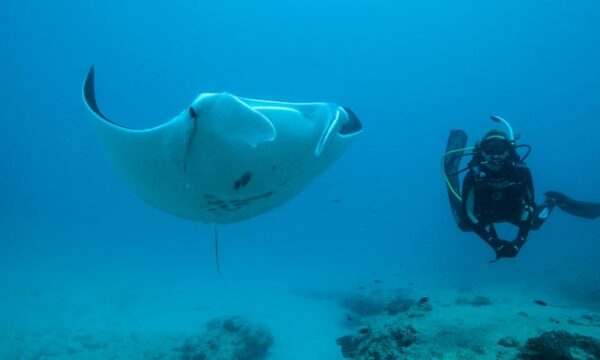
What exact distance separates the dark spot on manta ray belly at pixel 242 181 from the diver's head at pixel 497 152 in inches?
133

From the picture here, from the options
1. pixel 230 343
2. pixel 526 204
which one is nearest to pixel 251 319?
pixel 230 343

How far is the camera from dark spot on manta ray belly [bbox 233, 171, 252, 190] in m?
3.22

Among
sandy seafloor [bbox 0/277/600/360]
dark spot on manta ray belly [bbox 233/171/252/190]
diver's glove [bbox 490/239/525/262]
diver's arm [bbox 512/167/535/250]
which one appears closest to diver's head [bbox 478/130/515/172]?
diver's arm [bbox 512/167/535/250]

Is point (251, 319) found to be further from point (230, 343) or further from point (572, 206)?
point (572, 206)

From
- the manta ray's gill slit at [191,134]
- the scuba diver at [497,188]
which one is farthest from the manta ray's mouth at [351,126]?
the scuba diver at [497,188]

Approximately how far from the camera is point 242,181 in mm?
3311

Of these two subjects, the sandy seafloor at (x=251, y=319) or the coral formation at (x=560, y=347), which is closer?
the coral formation at (x=560, y=347)

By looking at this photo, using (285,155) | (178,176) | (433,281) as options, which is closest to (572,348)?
(285,155)

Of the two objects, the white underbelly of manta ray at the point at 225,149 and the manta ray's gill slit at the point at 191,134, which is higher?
the white underbelly of manta ray at the point at 225,149

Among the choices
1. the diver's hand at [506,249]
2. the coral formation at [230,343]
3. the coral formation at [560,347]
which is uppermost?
the coral formation at [230,343]

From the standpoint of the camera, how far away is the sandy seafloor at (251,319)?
Result: 347cm

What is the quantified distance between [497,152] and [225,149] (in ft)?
12.8

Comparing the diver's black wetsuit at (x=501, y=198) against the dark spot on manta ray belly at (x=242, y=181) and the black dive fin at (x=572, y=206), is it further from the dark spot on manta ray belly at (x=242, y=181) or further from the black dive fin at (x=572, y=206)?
the dark spot on manta ray belly at (x=242, y=181)

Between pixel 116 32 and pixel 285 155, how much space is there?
4914 inches
